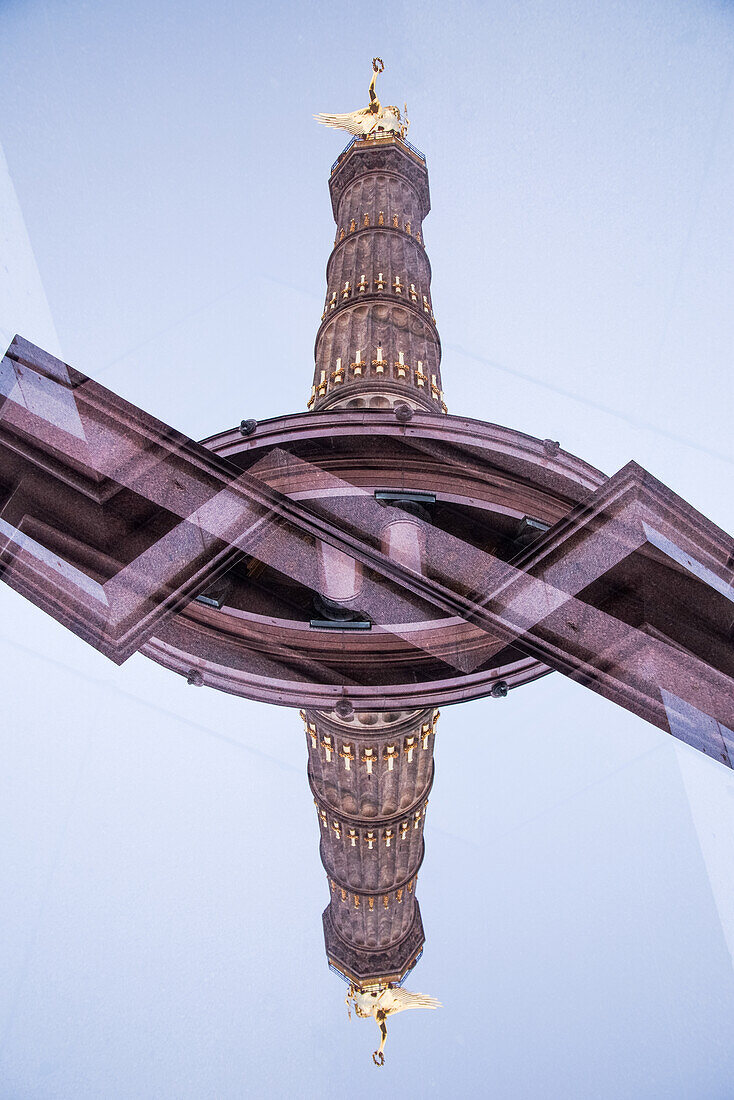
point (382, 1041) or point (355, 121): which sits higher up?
point (355, 121)

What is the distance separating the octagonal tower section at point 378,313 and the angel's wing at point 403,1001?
33154mm

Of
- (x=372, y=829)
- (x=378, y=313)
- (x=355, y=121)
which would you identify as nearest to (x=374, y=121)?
(x=355, y=121)

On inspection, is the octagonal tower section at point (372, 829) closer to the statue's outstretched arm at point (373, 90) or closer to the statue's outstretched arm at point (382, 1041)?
the statue's outstretched arm at point (382, 1041)

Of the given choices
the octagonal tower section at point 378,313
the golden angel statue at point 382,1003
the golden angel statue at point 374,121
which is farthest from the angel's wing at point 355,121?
the golden angel statue at point 382,1003

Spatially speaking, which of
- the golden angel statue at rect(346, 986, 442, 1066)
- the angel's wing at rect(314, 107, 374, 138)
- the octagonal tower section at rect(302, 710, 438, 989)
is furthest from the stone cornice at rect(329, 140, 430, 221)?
the golden angel statue at rect(346, 986, 442, 1066)

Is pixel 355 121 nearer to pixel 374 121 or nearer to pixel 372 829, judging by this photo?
pixel 374 121

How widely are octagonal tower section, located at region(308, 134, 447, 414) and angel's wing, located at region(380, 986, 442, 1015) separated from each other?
33154mm

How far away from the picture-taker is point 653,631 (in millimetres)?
9484

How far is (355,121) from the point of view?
48.7m

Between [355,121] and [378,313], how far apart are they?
2211cm

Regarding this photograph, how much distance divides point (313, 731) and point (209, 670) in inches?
967

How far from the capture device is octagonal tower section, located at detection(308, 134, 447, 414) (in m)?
33.3

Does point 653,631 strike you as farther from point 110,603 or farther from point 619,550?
point 110,603

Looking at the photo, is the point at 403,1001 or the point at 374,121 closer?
the point at 403,1001
